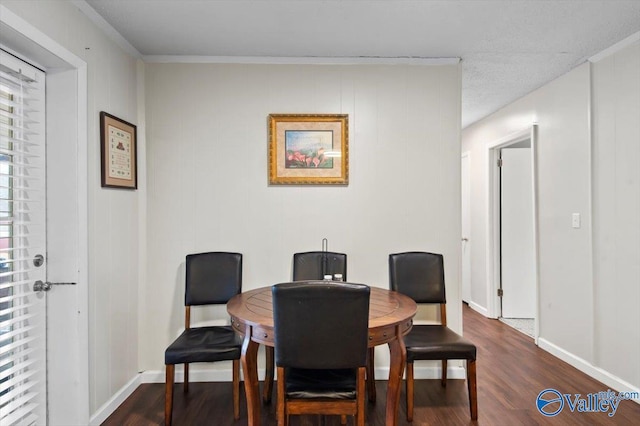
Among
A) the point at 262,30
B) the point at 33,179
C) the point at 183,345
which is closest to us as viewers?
the point at 33,179

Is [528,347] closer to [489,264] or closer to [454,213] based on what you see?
[489,264]

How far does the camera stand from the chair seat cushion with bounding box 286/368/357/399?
1.70 metres

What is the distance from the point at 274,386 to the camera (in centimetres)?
271

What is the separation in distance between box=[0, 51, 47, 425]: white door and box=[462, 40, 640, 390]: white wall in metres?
3.80

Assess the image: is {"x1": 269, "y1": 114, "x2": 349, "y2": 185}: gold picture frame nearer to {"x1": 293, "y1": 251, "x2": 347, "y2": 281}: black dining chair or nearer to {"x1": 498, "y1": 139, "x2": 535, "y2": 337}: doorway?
{"x1": 293, "y1": 251, "x2": 347, "y2": 281}: black dining chair

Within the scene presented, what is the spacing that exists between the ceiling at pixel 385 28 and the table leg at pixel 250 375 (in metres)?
1.92

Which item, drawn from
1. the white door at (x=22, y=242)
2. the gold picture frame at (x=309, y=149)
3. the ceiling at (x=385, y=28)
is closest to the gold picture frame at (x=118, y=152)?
the white door at (x=22, y=242)

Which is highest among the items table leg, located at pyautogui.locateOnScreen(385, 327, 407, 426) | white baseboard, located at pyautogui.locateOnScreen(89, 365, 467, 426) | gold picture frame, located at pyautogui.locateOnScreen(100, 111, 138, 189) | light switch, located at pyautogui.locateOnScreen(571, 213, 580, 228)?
gold picture frame, located at pyautogui.locateOnScreen(100, 111, 138, 189)

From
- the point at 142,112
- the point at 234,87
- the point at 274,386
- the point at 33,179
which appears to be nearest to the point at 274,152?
the point at 234,87

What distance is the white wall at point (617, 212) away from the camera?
8.15ft

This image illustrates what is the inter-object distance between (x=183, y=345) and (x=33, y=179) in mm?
1268

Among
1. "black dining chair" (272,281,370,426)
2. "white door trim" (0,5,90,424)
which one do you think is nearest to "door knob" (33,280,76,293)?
"white door trim" (0,5,90,424)

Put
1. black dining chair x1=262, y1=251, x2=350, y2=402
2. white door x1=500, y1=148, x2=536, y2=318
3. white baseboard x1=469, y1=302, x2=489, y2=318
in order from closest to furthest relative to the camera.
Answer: black dining chair x1=262, y1=251, x2=350, y2=402 → white door x1=500, y1=148, x2=536, y2=318 → white baseboard x1=469, y1=302, x2=489, y2=318

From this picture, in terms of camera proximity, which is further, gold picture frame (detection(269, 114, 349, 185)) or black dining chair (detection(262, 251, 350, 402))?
gold picture frame (detection(269, 114, 349, 185))
